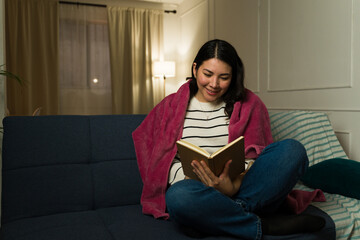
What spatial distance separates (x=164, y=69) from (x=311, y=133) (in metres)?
3.18

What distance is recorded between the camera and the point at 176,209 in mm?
1234

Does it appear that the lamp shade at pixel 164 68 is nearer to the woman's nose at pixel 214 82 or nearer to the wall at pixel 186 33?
the wall at pixel 186 33

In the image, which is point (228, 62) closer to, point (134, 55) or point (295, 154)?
point (295, 154)

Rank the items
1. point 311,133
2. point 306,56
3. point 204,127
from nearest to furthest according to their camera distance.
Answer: point 204,127
point 311,133
point 306,56

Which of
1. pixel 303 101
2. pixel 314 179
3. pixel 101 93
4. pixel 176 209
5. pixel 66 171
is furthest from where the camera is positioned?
pixel 101 93

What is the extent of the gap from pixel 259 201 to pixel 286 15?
6.53ft

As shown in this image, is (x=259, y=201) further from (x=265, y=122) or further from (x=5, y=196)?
(x=5, y=196)

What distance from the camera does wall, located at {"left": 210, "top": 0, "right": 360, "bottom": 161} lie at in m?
2.21

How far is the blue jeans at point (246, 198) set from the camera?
1.21 meters

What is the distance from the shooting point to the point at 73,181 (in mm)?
1593

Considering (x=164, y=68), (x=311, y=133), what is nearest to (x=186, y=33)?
(x=164, y=68)

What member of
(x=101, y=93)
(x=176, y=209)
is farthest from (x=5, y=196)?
(x=101, y=93)

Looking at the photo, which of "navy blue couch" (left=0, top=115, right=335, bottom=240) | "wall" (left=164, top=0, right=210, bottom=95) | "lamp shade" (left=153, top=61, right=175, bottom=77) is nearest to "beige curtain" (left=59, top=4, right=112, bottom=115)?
"lamp shade" (left=153, top=61, right=175, bottom=77)

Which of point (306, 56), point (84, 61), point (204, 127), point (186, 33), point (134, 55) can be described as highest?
point (186, 33)
